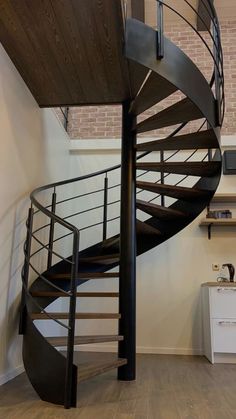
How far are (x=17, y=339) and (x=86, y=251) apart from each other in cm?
124

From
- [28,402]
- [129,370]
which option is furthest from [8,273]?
[129,370]

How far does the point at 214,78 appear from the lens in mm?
3295

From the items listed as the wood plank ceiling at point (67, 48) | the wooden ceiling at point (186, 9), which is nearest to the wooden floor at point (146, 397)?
the wood plank ceiling at point (67, 48)

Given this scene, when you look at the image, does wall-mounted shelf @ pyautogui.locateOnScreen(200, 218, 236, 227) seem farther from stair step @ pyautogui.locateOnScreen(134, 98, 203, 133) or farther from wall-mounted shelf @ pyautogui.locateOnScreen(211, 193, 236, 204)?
stair step @ pyautogui.locateOnScreen(134, 98, 203, 133)

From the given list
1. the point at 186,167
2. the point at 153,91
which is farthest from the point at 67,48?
the point at 186,167

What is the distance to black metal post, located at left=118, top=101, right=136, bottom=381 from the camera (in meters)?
3.09

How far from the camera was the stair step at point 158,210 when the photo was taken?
3637 millimetres

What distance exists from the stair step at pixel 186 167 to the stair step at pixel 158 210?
39cm

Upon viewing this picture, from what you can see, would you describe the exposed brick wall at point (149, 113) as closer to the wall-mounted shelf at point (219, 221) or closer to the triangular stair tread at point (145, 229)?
the wall-mounted shelf at point (219, 221)

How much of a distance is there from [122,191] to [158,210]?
1.74 feet

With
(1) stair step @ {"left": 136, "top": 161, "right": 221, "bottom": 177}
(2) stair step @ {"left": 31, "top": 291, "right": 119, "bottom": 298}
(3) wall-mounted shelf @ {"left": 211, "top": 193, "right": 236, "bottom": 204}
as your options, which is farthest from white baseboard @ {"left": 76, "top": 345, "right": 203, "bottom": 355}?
(1) stair step @ {"left": 136, "top": 161, "right": 221, "bottom": 177}

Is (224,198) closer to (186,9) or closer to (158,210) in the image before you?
(158,210)

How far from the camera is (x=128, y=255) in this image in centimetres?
328

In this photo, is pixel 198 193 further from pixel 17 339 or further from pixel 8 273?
pixel 17 339
